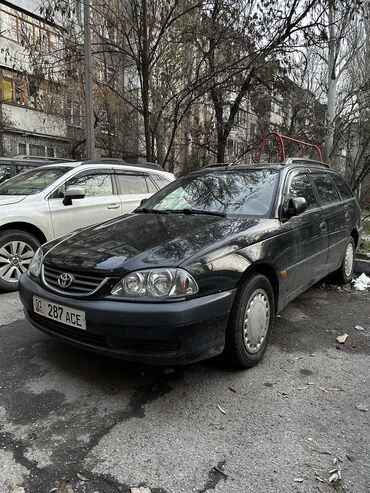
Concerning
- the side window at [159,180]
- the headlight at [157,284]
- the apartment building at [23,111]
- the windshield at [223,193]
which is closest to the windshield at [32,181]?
the side window at [159,180]

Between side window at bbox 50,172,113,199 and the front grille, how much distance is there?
2839mm

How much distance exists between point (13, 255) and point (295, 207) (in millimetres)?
3502

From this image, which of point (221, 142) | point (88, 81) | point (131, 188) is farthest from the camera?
point (221, 142)

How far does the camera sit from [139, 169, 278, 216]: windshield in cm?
368

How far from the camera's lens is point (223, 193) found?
3.92m

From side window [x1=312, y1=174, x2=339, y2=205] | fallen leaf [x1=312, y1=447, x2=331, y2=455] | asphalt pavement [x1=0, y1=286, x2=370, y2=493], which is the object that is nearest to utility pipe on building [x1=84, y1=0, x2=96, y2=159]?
side window [x1=312, y1=174, x2=339, y2=205]

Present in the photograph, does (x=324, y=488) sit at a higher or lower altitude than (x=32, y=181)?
lower

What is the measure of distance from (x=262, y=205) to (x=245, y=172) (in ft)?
2.24

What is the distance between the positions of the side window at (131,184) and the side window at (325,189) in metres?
Result: 2.96

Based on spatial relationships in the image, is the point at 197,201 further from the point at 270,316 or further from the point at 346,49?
the point at 346,49

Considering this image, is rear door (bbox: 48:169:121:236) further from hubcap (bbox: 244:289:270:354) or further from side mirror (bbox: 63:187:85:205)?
hubcap (bbox: 244:289:270:354)

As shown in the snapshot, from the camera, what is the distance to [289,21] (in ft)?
29.1

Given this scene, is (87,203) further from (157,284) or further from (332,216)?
(157,284)

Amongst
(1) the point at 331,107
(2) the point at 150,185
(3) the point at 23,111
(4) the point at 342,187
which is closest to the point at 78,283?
(4) the point at 342,187
